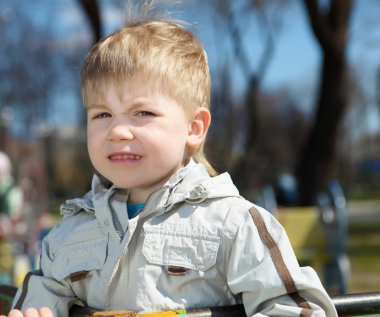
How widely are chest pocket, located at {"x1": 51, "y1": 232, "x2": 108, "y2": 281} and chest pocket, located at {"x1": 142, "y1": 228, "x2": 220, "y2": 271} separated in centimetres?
13

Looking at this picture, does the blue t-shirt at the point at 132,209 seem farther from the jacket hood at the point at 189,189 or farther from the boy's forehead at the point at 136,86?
the boy's forehead at the point at 136,86

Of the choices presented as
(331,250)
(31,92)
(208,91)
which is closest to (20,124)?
(31,92)

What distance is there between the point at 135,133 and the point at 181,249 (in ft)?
0.99

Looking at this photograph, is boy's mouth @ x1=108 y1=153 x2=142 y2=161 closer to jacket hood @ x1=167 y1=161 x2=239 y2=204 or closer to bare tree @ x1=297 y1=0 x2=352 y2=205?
jacket hood @ x1=167 y1=161 x2=239 y2=204

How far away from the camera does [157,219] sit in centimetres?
173

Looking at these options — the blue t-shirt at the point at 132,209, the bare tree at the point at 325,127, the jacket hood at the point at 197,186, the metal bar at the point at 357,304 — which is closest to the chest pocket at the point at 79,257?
the blue t-shirt at the point at 132,209

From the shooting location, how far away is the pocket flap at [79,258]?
1.74m

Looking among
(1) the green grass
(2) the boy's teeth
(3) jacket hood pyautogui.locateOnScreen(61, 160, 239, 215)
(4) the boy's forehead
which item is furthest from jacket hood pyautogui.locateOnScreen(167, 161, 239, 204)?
(1) the green grass

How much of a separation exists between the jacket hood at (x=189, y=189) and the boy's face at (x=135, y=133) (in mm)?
47

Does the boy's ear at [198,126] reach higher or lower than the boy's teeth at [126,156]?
higher

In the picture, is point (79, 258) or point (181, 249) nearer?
point (181, 249)

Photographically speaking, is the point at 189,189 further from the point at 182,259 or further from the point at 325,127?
the point at 325,127

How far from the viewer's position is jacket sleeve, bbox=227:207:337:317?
1538 mm

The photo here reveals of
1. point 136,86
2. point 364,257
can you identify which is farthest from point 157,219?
point 364,257
